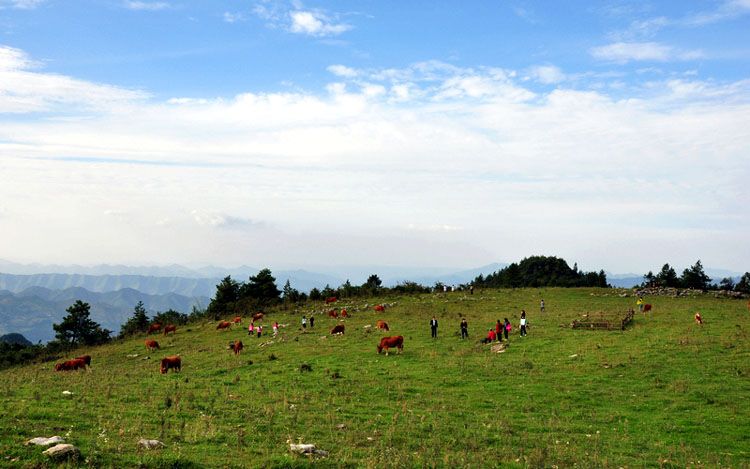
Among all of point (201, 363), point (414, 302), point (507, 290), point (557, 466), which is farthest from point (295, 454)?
point (507, 290)

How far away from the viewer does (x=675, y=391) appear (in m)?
23.1

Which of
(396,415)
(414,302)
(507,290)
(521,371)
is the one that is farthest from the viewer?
(507,290)

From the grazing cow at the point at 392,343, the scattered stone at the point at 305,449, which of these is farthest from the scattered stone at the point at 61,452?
the grazing cow at the point at 392,343

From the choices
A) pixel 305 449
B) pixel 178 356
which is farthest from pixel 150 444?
pixel 178 356

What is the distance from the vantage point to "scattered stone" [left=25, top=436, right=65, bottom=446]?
12992mm

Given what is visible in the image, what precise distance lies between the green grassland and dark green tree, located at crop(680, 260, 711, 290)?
2625 inches

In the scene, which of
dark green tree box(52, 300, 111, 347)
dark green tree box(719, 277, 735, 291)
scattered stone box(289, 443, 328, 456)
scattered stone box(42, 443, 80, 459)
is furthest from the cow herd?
dark green tree box(719, 277, 735, 291)

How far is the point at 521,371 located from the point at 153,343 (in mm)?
32041

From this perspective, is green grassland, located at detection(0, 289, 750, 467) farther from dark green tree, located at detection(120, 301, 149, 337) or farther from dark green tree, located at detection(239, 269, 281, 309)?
dark green tree, located at detection(239, 269, 281, 309)

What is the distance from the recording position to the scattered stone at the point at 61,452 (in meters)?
12.1

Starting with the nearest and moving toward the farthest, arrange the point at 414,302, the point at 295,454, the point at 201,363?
1. the point at 295,454
2. the point at 201,363
3. the point at 414,302

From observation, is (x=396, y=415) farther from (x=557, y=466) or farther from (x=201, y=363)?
(x=201, y=363)

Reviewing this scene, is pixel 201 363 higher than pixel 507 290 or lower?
lower

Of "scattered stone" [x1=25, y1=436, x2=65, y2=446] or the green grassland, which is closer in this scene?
"scattered stone" [x1=25, y1=436, x2=65, y2=446]
